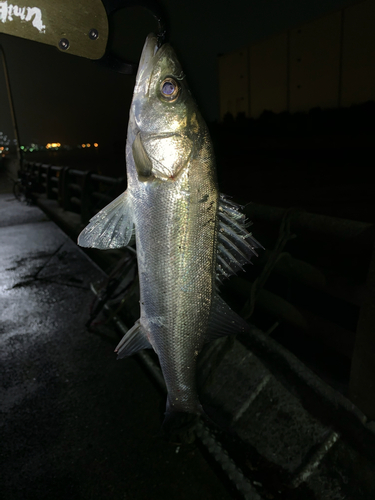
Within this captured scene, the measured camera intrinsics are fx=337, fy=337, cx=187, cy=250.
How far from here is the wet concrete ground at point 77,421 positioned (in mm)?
2295

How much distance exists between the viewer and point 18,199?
14.1m

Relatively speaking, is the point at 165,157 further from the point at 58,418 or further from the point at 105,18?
the point at 58,418

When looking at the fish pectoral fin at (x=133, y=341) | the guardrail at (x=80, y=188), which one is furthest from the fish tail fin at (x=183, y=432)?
the guardrail at (x=80, y=188)

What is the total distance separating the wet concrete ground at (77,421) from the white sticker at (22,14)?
2.63 m

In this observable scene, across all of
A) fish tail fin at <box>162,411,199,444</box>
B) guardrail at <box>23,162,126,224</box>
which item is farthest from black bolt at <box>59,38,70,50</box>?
guardrail at <box>23,162,126,224</box>

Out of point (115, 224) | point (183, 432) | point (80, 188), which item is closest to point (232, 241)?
point (115, 224)

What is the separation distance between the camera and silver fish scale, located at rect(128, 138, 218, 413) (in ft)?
4.60

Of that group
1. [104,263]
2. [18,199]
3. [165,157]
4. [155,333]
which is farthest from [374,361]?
[18,199]

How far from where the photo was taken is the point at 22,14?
114cm

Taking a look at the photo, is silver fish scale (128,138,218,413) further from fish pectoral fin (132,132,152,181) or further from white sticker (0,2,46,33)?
white sticker (0,2,46,33)

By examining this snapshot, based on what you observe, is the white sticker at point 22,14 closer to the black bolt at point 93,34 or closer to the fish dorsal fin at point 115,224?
the black bolt at point 93,34

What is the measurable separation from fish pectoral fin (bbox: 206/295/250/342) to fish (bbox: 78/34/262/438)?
34 mm

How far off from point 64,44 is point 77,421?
2.75 metres

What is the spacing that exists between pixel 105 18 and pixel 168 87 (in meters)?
0.36
